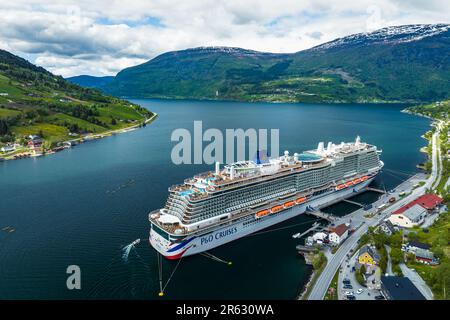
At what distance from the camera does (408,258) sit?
42438 mm

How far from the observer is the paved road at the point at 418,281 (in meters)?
35.3

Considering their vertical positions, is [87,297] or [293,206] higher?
[293,206]

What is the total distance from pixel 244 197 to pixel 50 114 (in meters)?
129

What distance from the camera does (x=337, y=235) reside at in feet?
153

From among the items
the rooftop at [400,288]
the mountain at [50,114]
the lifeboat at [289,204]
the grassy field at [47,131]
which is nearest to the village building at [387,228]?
the lifeboat at [289,204]

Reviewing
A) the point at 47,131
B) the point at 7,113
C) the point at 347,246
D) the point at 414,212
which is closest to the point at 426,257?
the point at 347,246

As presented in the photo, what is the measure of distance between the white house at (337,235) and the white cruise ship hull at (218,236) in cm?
915

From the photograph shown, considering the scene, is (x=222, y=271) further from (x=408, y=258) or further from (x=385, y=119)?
(x=385, y=119)

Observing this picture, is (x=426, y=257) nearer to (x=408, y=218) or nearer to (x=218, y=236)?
(x=408, y=218)

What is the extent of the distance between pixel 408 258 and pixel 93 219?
46.4m

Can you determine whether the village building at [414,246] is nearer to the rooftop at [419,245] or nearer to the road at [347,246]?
the rooftop at [419,245]

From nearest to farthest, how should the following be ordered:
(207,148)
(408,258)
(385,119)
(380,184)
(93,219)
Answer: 1. (408,258)
2. (93,219)
3. (380,184)
4. (207,148)
5. (385,119)

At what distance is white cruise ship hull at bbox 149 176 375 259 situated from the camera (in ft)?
142

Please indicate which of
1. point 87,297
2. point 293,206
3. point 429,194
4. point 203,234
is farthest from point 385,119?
point 87,297
